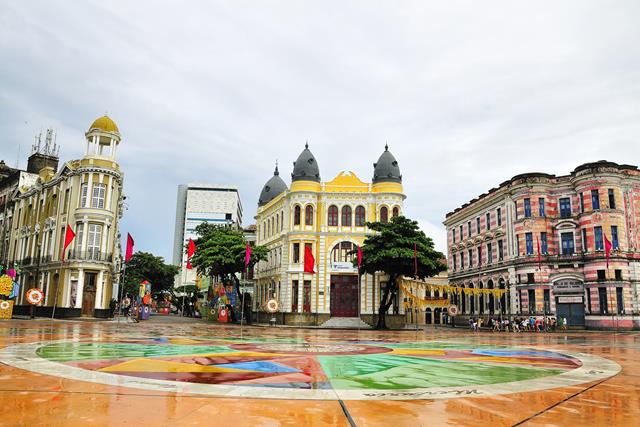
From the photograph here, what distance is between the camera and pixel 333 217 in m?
53.1

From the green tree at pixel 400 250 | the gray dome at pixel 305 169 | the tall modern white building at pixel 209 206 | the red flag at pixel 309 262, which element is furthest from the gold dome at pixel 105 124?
the tall modern white building at pixel 209 206

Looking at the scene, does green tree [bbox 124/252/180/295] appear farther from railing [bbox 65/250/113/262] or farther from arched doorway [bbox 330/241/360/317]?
arched doorway [bbox 330/241/360/317]

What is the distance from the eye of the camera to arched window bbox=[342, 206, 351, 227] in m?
53.0

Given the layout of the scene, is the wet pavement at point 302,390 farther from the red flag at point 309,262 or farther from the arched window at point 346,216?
the arched window at point 346,216

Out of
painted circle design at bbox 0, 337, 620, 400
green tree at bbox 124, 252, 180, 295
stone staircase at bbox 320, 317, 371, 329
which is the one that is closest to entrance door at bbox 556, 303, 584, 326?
stone staircase at bbox 320, 317, 371, 329

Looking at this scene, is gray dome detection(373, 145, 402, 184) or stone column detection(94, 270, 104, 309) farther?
gray dome detection(373, 145, 402, 184)

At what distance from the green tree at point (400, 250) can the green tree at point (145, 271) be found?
4726 centimetres

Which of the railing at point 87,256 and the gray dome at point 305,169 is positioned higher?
the gray dome at point 305,169

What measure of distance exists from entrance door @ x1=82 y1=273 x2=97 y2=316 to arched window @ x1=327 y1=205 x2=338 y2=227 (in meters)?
23.5

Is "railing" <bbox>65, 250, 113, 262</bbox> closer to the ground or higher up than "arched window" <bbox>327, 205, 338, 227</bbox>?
closer to the ground

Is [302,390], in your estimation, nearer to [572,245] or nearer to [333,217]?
[333,217]

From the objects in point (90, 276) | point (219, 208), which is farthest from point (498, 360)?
point (219, 208)

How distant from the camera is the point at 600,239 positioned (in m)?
45.5

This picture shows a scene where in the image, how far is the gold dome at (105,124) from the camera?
50.0 m
